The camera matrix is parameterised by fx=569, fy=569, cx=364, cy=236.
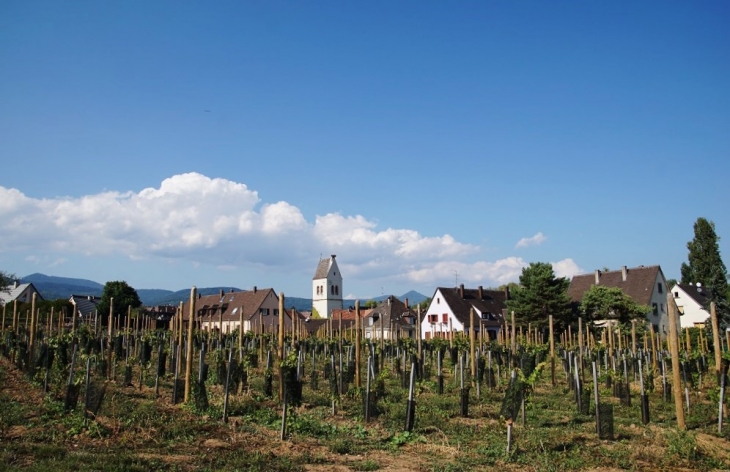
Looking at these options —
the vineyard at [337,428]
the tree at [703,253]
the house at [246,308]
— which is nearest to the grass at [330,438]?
the vineyard at [337,428]

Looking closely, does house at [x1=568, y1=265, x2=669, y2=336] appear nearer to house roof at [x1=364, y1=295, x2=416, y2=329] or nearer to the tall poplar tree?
the tall poplar tree

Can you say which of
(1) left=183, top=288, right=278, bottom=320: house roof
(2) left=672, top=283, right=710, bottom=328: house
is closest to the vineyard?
(2) left=672, top=283, right=710, bottom=328: house

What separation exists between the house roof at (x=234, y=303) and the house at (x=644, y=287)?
115 feet

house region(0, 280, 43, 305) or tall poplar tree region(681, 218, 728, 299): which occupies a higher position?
tall poplar tree region(681, 218, 728, 299)

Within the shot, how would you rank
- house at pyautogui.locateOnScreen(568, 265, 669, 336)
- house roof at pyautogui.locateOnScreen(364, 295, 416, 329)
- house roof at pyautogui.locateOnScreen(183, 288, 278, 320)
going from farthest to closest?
house roof at pyautogui.locateOnScreen(183, 288, 278, 320), house roof at pyautogui.locateOnScreen(364, 295, 416, 329), house at pyautogui.locateOnScreen(568, 265, 669, 336)

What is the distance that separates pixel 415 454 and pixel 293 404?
9.22ft

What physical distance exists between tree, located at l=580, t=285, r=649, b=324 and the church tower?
158ft

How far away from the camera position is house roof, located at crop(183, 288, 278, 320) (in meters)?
67.3

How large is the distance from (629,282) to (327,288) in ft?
151

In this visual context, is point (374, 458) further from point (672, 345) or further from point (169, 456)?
point (672, 345)

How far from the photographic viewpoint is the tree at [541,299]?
1828 inches

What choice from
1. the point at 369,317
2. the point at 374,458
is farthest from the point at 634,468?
the point at 369,317

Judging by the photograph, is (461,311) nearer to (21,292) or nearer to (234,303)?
(234,303)

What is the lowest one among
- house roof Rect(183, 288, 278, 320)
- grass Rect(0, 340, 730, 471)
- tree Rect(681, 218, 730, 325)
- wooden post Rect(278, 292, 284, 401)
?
grass Rect(0, 340, 730, 471)
